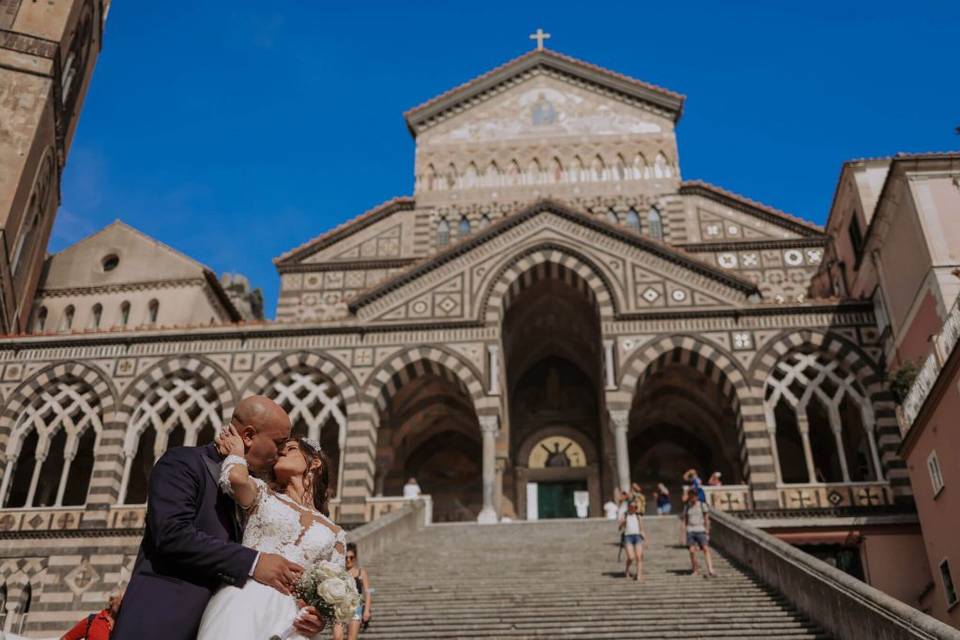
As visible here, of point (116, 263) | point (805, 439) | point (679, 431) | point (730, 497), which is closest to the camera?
point (730, 497)

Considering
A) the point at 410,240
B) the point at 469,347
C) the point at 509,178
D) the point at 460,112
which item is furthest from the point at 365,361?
the point at 460,112

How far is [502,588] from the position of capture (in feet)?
46.0

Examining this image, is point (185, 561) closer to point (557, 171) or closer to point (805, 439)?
point (805, 439)

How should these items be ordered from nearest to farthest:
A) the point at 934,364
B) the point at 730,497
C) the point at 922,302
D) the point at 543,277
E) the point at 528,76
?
the point at 934,364, the point at 922,302, the point at 730,497, the point at 543,277, the point at 528,76

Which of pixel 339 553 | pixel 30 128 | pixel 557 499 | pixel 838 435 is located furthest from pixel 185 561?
pixel 30 128

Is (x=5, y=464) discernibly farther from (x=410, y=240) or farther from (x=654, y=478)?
(x=654, y=478)

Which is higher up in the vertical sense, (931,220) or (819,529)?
(931,220)

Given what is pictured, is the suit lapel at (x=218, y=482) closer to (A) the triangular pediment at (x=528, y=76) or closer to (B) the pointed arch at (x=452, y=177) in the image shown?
(B) the pointed arch at (x=452, y=177)

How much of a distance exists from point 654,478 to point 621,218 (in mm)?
10051

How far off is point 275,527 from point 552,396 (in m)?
24.7

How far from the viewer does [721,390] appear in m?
24.1

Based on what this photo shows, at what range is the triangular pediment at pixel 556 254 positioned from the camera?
2430cm

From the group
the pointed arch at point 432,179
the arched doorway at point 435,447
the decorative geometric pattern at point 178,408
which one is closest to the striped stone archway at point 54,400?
the decorative geometric pattern at point 178,408

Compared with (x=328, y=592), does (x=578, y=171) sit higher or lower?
higher
